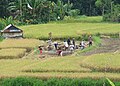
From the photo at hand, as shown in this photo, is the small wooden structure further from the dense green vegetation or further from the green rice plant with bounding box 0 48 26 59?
the dense green vegetation

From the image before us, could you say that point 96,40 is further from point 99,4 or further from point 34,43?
point 99,4

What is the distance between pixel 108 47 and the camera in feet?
78.8

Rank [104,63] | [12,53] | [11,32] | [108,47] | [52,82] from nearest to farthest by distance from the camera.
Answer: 1. [52,82]
2. [104,63]
3. [12,53]
4. [108,47]
5. [11,32]

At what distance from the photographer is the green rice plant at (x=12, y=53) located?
19792mm

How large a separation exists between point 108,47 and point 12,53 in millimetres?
6861

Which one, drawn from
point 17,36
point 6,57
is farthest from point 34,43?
point 6,57

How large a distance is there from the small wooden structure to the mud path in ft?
21.3

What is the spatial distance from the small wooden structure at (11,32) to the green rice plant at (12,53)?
555 cm

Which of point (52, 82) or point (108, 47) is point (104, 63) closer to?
point (52, 82)

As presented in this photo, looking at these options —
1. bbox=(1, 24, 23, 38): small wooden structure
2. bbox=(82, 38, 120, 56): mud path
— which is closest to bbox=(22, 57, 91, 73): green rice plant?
bbox=(82, 38, 120, 56): mud path

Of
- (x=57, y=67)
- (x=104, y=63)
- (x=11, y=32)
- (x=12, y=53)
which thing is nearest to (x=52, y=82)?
(x=57, y=67)

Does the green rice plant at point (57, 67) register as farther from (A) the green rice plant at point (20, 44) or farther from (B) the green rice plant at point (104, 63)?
(A) the green rice plant at point (20, 44)

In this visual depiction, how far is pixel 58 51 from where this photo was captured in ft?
69.8

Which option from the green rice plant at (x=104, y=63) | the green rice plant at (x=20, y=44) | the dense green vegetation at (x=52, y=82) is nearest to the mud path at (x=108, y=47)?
the green rice plant at (x=104, y=63)
